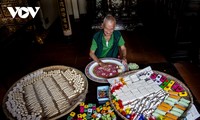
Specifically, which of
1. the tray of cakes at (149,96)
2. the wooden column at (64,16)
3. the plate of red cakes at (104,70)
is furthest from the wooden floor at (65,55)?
the tray of cakes at (149,96)

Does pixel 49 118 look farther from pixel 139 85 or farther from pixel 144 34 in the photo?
pixel 144 34

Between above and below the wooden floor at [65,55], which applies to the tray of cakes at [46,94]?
above

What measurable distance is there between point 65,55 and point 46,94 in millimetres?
2205

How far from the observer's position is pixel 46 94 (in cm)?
124

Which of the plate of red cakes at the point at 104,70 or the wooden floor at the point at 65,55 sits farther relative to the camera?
the wooden floor at the point at 65,55

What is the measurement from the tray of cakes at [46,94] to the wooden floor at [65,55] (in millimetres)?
1372

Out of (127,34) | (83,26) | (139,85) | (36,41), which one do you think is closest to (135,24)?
(127,34)

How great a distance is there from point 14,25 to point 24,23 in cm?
20

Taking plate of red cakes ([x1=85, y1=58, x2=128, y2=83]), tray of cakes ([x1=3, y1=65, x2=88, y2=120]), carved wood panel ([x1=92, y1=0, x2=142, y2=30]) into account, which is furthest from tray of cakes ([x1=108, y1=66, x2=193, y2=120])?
carved wood panel ([x1=92, y1=0, x2=142, y2=30])

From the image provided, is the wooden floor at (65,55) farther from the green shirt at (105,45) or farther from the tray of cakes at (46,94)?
the tray of cakes at (46,94)

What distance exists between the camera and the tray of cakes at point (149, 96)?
1.01 m

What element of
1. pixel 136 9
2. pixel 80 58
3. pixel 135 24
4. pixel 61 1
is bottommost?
pixel 80 58

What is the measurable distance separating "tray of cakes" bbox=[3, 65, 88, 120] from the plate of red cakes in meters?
0.08

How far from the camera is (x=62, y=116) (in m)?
1.06
